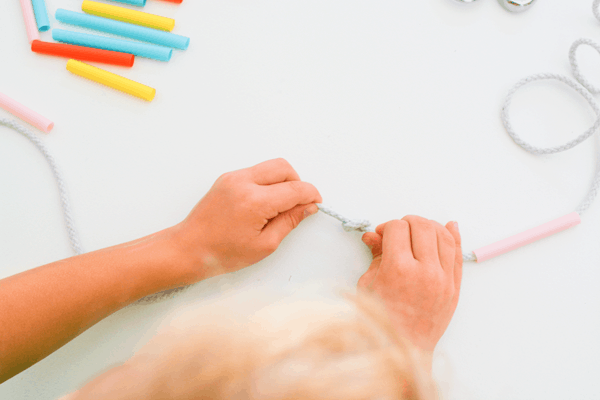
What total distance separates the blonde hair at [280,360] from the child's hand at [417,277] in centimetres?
6

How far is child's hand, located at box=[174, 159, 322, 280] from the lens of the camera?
0.39 m

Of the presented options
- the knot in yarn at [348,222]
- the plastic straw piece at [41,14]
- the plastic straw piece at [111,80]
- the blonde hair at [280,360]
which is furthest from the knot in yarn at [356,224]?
the plastic straw piece at [41,14]

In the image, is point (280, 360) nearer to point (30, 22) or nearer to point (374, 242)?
point (374, 242)

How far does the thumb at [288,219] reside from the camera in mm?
408

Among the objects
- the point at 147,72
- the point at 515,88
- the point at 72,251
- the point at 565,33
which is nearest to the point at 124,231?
the point at 72,251

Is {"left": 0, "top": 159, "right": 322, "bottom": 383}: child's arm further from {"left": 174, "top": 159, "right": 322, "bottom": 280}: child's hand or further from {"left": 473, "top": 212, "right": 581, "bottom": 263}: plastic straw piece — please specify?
{"left": 473, "top": 212, "right": 581, "bottom": 263}: plastic straw piece

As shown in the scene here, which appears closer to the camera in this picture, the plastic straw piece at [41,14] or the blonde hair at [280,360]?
the blonde hair at [280,360]

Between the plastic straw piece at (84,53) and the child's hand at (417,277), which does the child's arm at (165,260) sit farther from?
the plastic straw piece at (84,53)

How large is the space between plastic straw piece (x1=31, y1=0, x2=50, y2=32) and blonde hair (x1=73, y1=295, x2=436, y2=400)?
0.43 m

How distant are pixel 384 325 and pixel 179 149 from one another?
0.30 meters

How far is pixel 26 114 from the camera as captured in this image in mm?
462

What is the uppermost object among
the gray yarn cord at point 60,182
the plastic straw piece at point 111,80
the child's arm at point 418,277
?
the plastic straw piece at point 111,80

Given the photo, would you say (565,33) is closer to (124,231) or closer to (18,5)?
(124,231)

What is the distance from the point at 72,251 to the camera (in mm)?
432
